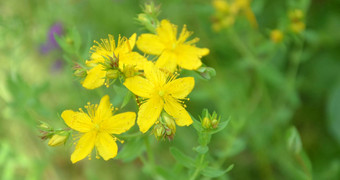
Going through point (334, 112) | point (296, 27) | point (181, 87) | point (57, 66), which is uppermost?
point (181, 87)

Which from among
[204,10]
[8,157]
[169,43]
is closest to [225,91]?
[204,10]

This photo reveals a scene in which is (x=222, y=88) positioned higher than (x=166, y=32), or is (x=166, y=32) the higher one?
(x=166, y=32)

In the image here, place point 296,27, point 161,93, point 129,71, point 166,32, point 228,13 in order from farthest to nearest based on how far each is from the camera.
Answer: point 228,13, point 296,27, point 166,32, point 161,93, point 129,71

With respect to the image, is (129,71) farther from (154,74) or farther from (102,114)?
(102,114)

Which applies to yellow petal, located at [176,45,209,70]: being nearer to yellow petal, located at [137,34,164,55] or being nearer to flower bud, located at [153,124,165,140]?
yellow petal, located at [137,34,164,55]

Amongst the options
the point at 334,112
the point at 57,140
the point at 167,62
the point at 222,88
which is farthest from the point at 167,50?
the point at 334,112

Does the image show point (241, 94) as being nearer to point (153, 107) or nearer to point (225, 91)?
point (225, 91)

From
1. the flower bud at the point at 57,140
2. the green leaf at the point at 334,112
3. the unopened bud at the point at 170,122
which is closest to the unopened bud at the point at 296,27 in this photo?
the green leaf at the point at 334,112
